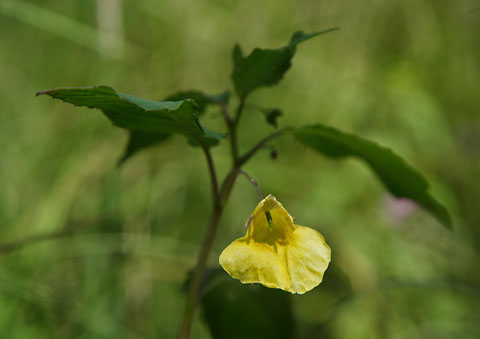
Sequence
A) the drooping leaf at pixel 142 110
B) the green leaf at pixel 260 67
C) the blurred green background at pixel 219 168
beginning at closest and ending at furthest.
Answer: the drooping leaf at pixel 142 110 < the green leaf at pixel 260 67 < the blurred green background at pixel 219 168

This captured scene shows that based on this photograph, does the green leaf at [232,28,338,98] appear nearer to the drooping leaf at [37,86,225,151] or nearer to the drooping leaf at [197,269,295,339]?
the drooping leaf at [37,86,225,151]

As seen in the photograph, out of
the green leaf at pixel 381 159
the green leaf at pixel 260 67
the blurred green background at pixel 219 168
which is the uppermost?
the green leaf at pixel 260 67

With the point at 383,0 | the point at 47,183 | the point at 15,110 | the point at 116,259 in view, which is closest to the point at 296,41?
the point at 116,259

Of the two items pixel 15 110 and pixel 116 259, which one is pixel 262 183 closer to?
pixel 116 259

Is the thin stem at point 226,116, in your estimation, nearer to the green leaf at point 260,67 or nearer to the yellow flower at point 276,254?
the green leaf at point 260,67

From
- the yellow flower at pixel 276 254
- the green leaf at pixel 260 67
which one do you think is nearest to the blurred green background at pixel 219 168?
the green leaf at pixel 260 67

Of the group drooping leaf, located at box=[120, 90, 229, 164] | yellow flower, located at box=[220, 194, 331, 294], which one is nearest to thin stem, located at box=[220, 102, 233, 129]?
drooping leaf, located at box=[120, 90, 229, 164]
